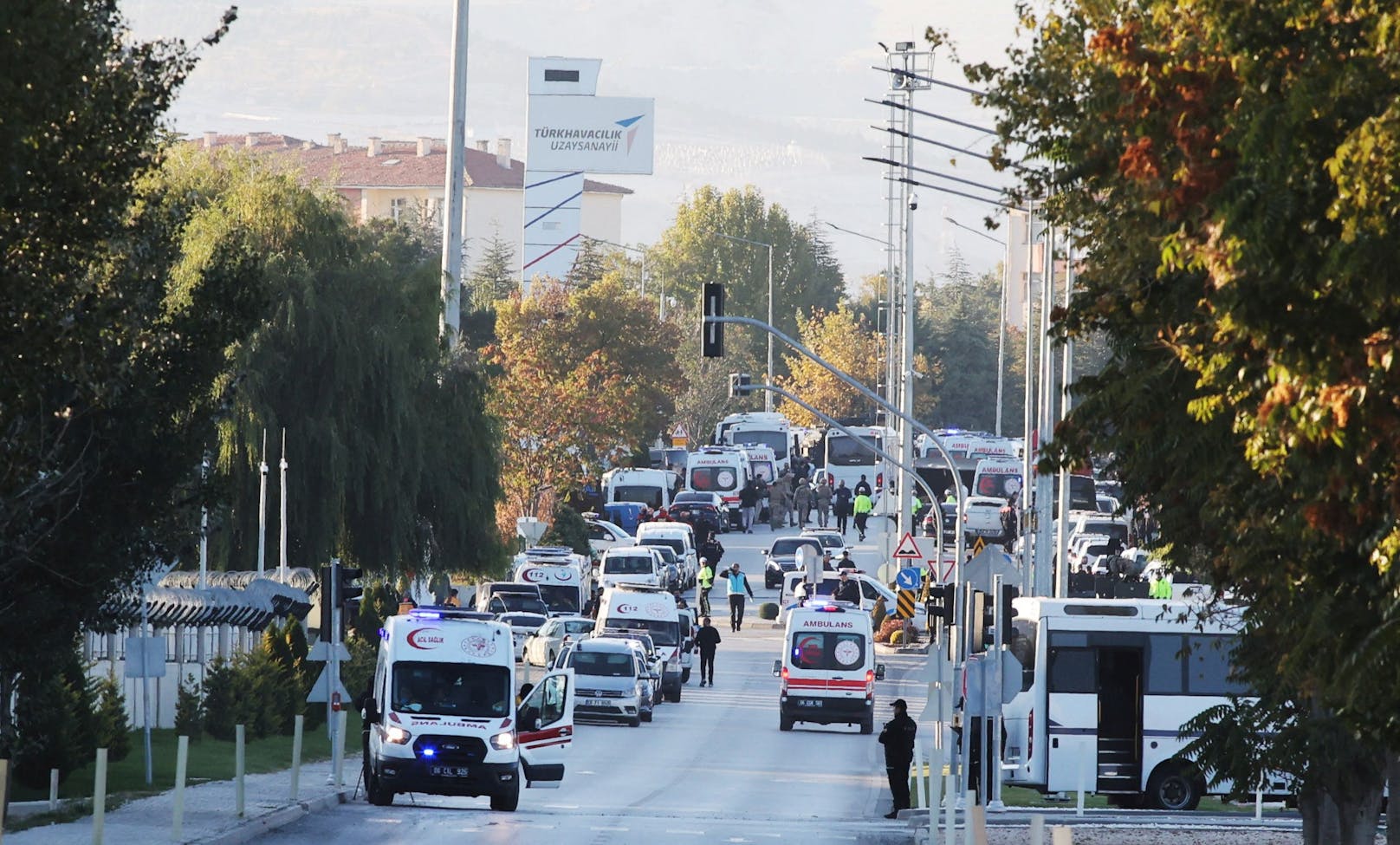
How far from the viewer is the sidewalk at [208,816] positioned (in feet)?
68.0

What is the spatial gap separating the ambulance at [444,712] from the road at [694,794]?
1.44ft

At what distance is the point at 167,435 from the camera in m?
21.5

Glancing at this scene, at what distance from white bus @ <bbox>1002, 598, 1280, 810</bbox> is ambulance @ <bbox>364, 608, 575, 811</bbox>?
25.7 ft

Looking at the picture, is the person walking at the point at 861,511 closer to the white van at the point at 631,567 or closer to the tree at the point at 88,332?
the white van at the point at 631,567

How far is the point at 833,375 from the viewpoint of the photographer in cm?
13062

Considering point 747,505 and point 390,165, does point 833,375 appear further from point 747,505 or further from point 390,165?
point 390,165

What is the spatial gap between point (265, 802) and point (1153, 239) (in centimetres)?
1707

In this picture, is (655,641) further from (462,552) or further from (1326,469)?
(1326,469)

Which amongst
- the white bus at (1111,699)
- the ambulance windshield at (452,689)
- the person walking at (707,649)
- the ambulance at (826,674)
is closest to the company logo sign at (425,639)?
the ambulance windshield at (452,689)

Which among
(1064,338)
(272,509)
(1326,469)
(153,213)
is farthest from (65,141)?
(272,509)

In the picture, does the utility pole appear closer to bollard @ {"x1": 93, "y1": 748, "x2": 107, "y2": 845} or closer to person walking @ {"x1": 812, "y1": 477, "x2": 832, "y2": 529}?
bollard @ {"x1": 93, "y1": 748, "x2": 107, "y2": 845}

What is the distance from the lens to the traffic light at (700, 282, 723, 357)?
3778cm

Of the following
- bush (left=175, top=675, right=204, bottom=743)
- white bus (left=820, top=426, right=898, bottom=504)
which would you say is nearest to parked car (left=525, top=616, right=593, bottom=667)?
bush (left=175, top=675, right=204, bottom=743)

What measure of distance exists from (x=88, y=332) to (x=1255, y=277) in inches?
348
